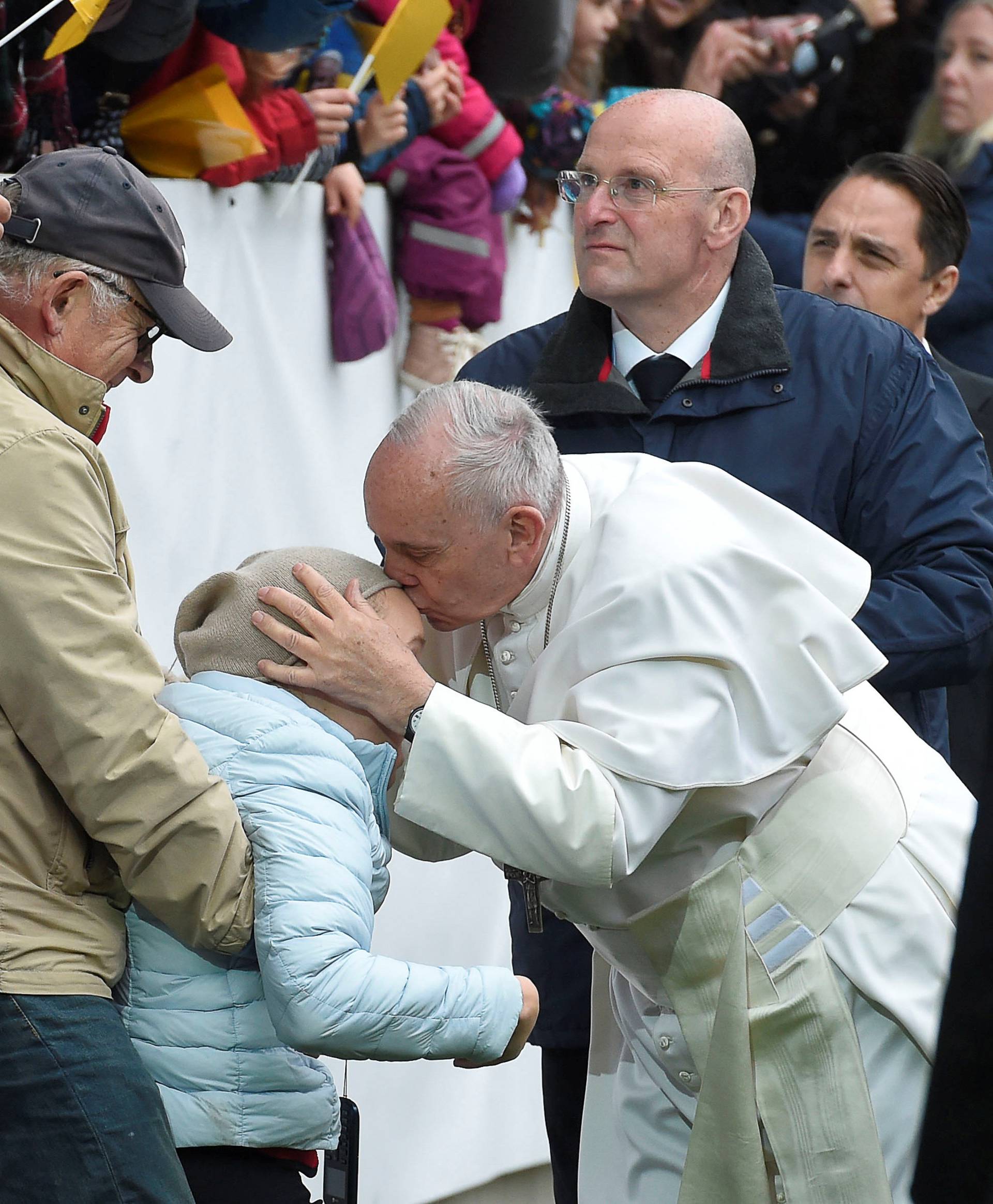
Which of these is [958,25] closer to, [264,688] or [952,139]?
[952,139]

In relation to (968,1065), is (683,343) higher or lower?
lower

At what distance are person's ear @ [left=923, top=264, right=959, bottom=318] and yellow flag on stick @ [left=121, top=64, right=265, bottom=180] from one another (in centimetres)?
143

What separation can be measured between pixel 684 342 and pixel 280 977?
154 cm

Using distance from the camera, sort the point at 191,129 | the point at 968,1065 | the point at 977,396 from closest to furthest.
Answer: the point at 968,1065, the point at 191,129, the point at 977,396

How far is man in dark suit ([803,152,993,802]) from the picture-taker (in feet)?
12.1

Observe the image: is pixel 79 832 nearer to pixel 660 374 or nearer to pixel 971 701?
pixel 660 374

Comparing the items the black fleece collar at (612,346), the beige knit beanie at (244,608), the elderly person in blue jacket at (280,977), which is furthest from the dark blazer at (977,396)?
the elderly person in blue jacket at (280,977)

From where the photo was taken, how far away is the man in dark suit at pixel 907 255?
3.69 m

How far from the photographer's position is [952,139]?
5.44m

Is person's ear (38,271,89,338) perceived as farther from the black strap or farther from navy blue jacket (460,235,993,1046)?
navy blue jacket (460,235,993,1046)

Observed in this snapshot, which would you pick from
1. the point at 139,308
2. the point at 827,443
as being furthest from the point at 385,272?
the point at 139,308

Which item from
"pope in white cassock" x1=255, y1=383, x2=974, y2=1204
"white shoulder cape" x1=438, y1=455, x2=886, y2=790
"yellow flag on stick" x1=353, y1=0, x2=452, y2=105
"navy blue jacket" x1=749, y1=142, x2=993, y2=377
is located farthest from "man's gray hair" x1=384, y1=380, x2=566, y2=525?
"navy blue jacket" x1=749, y1=142, x2=993, y2=377

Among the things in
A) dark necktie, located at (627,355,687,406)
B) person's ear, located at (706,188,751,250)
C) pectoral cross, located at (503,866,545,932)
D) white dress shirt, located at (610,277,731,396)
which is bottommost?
pectoral cross, located at (503,866,545,932)

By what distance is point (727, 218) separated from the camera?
3.09 meters
